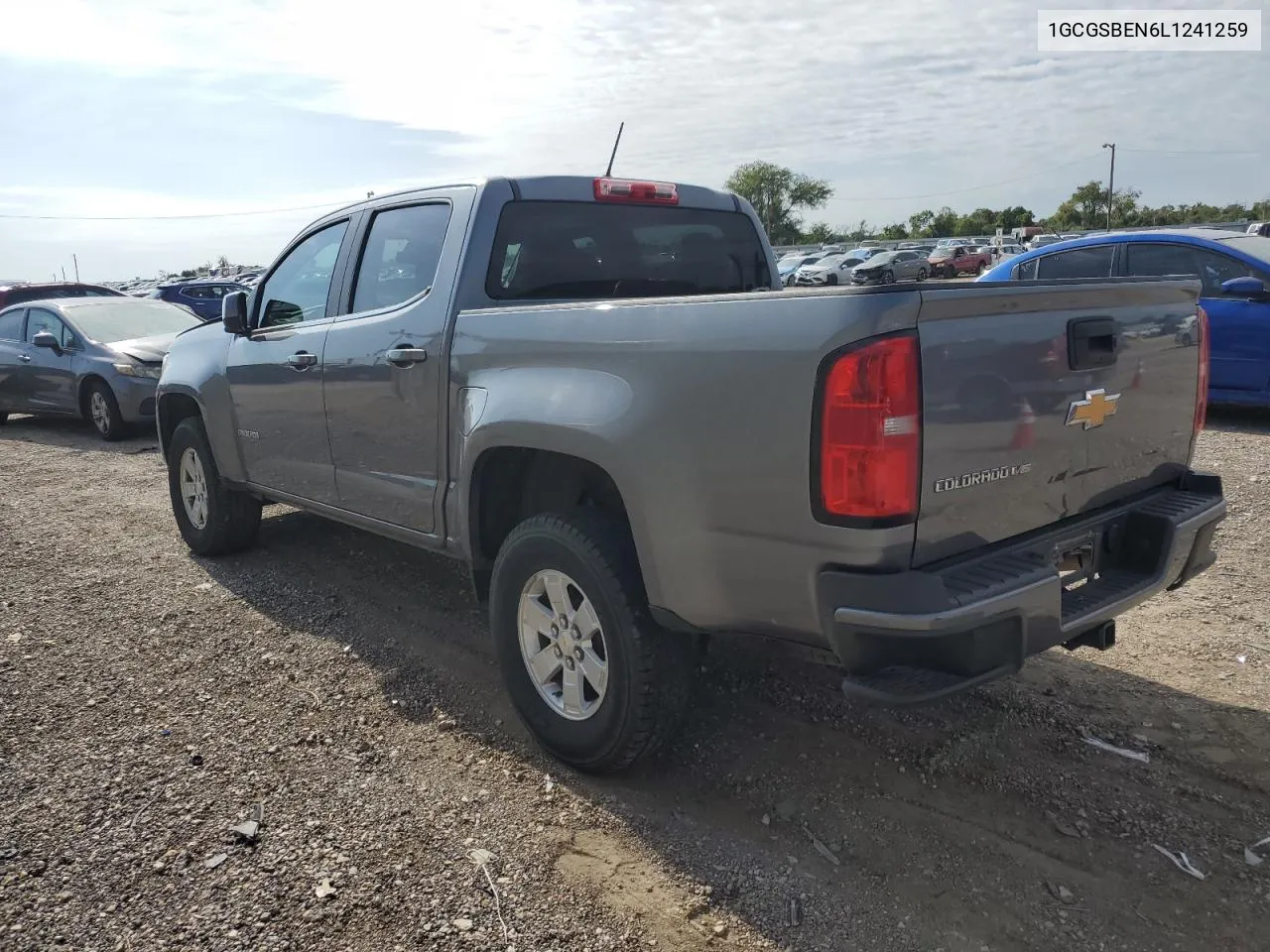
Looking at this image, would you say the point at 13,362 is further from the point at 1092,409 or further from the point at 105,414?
the point at 1092,409

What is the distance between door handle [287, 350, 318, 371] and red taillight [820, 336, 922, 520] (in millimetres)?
2896

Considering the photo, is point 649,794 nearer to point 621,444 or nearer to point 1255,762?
point 621,444

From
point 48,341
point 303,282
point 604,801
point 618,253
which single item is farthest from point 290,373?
point 48,341

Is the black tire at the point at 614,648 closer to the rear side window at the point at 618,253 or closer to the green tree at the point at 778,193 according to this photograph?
the rear side window at the point at 618,253

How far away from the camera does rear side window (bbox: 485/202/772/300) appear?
3.80 meters

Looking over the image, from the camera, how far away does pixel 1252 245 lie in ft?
27.3

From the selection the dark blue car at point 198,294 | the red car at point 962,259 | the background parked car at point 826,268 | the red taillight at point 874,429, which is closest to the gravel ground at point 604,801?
the red taillight at point 874,429

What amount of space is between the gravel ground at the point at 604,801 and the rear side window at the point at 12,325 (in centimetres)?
871

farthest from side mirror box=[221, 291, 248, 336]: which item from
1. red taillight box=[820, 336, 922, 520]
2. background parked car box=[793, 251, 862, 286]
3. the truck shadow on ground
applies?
background parked car box=[793, 251, 862, 286]

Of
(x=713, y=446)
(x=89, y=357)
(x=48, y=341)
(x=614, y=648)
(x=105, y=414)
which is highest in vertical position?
(x=713, y=446)

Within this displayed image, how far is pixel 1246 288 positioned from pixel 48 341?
470 inches

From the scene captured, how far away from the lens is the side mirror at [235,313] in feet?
16.4

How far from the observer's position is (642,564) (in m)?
2.79

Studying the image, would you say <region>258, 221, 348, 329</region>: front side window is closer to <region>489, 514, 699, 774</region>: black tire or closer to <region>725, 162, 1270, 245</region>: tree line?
<region>489, 514, 699, 774</region>: black tire
